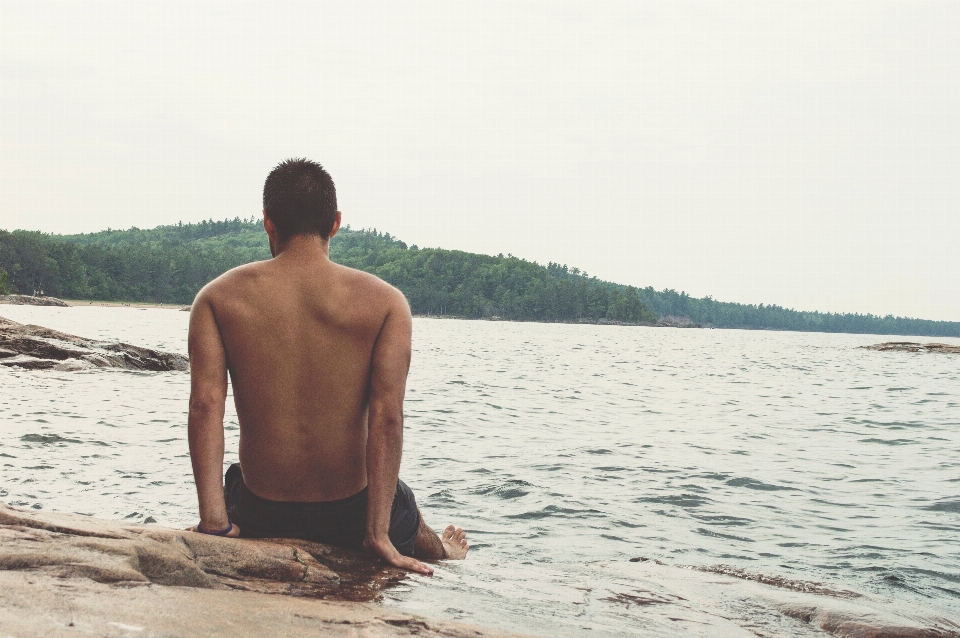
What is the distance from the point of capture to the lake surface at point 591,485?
529 cm

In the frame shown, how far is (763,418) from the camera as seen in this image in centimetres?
1845

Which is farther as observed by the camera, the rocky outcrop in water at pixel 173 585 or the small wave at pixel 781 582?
the small wave at pixel 781 582

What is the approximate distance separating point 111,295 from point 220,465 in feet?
486

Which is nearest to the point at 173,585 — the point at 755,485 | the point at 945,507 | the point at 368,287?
the point at 368,287

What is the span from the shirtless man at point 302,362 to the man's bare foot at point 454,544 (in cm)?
140

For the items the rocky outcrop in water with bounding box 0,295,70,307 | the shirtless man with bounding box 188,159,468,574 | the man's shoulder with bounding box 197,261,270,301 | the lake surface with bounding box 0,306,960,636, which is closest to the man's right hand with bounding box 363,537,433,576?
the shirtless man with bounding box 188,159,468,574

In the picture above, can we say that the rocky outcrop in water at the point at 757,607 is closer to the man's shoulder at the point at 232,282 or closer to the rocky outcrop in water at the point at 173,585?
the rocky outcrop in water at the point at 173,585

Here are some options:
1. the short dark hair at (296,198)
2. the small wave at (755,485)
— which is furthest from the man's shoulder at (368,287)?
the small wave at (755,485)

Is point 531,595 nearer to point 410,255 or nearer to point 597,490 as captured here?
point 597,490

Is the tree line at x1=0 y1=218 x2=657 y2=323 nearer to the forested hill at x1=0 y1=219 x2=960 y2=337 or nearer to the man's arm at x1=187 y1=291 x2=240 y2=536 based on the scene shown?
the forested hill at x1=0 y1=219 x2=960 y2=337

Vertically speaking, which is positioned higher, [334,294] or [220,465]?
[334,294]


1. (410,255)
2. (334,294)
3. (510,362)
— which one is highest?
(410,255)

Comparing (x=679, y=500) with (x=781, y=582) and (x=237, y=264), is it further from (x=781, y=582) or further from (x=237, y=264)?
(x=237, y=264)

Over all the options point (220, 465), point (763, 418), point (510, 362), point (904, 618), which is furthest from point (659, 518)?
point (510, 362)
